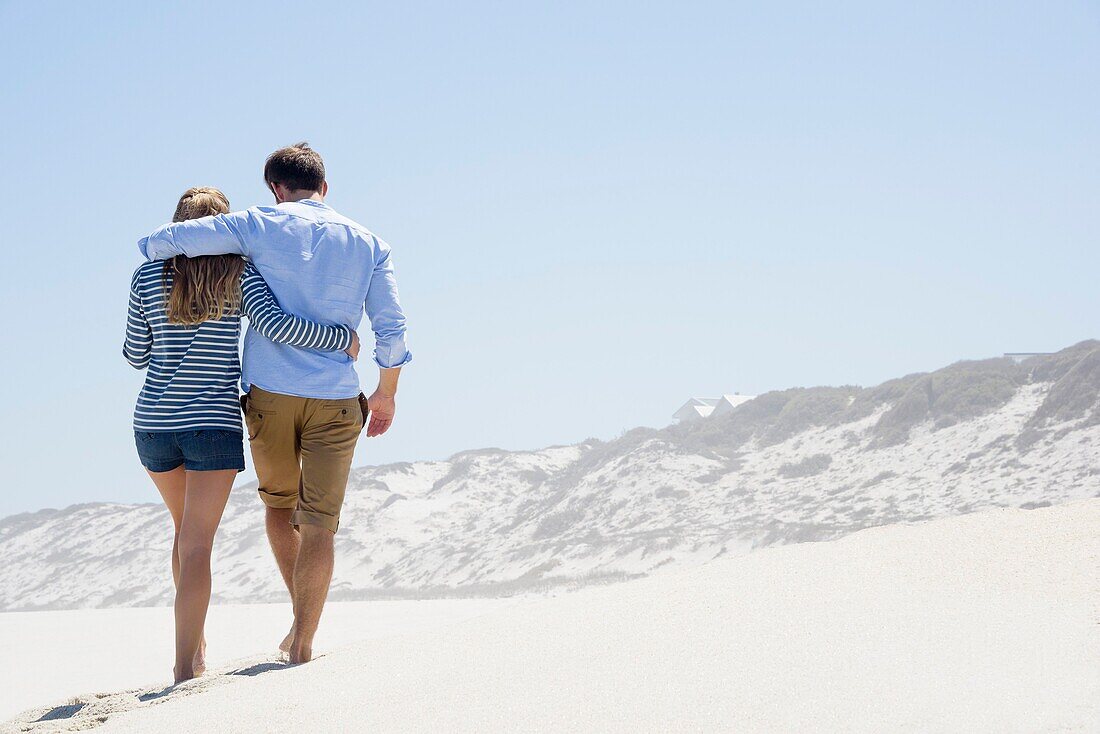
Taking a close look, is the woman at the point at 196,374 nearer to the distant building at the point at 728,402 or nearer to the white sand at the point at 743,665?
the white sand at the point at 743,665

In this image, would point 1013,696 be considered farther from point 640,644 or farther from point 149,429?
point 149,429

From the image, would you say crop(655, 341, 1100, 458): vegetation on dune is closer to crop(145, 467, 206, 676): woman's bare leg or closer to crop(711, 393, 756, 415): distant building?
crop(711, 393, 756, 415): distant building

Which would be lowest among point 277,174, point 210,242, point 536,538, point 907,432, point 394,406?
point 536,538

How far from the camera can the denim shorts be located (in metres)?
2.89

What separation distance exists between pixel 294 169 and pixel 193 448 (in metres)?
0.97

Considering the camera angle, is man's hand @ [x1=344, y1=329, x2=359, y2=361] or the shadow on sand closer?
the shadow on sand

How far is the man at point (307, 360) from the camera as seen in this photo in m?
2.88

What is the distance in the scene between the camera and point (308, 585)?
290 cm

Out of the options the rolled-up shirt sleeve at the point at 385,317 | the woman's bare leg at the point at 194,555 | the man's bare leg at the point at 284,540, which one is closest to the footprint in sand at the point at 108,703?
the woman's bare leg at the point at 194,555

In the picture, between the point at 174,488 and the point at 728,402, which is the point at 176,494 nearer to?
the point at 174,488

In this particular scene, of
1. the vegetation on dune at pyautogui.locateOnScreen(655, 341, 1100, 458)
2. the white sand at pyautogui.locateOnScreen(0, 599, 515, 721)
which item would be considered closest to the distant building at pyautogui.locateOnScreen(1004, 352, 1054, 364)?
the vegetation on dune at pyautogui.locateOnScreen(655, 341, 1100, 458)

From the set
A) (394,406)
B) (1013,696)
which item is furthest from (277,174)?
(1013,696)

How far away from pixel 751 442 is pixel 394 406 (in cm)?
1784

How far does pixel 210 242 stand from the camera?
2838 millimetres
